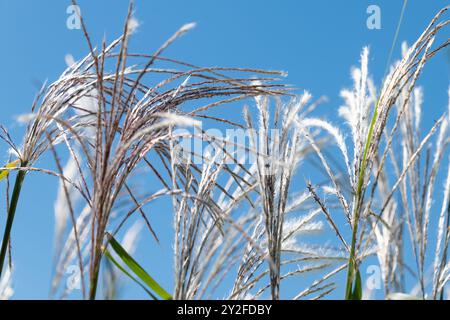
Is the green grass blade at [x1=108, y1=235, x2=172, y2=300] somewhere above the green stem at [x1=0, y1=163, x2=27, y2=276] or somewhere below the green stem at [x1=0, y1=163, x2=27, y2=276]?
below

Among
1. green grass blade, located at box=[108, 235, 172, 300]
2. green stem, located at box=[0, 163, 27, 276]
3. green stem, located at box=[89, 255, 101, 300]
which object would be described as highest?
green stem, located at box=[0, 163, 27, 276]

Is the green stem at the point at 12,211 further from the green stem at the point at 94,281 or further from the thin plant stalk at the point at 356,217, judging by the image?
the thin plant stalk at the point at 356,217

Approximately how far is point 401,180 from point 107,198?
3.02 ft

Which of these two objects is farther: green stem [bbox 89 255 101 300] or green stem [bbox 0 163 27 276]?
green stem [bbox 0 163 27 276]

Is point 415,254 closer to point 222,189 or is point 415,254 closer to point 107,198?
point 222,189

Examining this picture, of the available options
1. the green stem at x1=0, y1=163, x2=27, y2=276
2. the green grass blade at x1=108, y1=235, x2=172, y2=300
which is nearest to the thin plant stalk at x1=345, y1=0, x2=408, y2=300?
the green grass blade at x1=108, y1=235, x2=172, y2=300

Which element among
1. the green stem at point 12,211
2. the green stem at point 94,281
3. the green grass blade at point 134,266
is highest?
the green stem at point 12,211

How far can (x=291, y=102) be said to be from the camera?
6.26 ft

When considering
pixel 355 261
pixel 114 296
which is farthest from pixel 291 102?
pixel 114 296

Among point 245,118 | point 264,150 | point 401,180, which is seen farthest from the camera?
point 401,180

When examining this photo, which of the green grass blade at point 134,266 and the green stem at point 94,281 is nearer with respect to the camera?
the green stem at point 94,281

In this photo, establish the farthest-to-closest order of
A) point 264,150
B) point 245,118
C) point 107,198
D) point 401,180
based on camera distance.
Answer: point 401,180
point 245,118
point 264,150
point 107,198

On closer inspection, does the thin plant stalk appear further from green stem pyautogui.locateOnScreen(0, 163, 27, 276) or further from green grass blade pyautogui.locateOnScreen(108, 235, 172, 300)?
green stem pyautogui.locateOnScreen(0, 163, 27, 276)

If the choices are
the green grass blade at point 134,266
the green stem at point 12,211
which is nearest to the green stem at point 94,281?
the green grass blade at point 134,266
